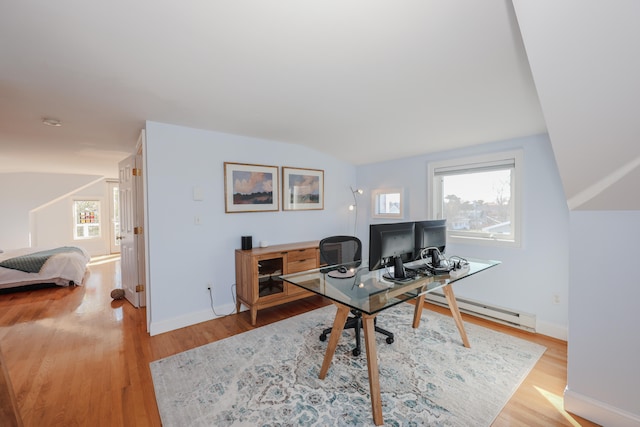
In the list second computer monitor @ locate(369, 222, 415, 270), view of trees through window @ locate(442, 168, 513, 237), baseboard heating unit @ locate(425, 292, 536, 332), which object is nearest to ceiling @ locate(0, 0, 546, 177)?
view of trees through window @ locate(442, 168, 513, 237)

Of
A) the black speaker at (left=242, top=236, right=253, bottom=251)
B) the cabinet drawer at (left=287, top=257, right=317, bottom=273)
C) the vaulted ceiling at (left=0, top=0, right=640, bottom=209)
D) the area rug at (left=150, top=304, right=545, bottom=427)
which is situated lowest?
the area rug at (left=150, top=304, right=545, bottom=427)

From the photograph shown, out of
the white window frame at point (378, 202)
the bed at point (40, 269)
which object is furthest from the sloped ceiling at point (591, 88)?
the bed at point (40, 269)

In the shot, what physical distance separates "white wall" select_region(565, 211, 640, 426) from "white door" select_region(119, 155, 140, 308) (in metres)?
4.20

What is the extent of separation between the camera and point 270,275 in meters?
3.13

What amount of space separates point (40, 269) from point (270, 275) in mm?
3924

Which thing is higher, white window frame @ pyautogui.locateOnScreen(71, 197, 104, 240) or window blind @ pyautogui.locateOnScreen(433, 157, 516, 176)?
window blind @ pyautogui.locateOnScreen(433, 157, 516, 176)

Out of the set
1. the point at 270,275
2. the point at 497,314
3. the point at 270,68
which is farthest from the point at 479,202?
the point at 270,68

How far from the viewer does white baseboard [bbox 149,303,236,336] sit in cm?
275

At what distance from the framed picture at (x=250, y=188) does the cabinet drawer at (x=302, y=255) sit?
701 millimetres

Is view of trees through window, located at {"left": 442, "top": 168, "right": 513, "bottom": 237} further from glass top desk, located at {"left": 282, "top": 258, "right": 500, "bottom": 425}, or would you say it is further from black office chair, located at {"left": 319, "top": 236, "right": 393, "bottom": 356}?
black office chair, located at {"left": 319, "top": 236, "right": 393, "bottom": 356}

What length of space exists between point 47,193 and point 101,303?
461 cm

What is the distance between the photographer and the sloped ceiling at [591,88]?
1022mm

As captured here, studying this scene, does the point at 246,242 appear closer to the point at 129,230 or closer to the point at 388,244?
the point at 129,230

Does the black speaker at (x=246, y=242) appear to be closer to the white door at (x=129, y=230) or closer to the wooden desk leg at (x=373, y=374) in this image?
the white door at (x=129, y=230)
